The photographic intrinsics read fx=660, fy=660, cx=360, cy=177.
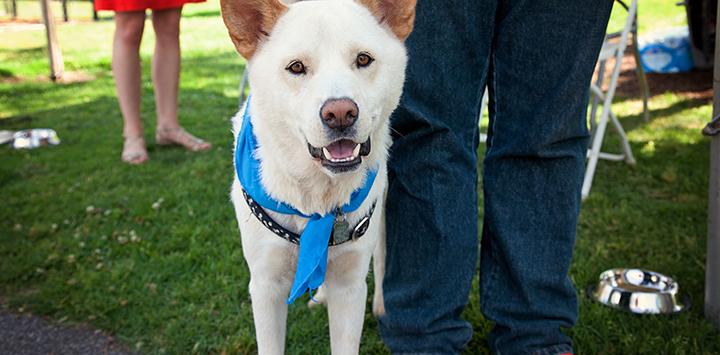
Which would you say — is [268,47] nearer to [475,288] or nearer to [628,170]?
[475,288]

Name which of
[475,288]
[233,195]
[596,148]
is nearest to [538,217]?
[475,288]

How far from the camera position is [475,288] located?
3.10 m

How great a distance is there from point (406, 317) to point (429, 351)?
142mm

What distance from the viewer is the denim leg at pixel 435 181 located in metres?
2.12

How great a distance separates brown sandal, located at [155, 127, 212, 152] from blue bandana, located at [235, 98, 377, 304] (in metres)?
3.30

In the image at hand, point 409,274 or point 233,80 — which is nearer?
point 409,274

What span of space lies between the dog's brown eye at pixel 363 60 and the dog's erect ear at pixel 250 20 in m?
0.28

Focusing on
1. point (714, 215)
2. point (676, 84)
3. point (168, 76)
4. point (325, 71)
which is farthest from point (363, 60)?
point (676, 84)

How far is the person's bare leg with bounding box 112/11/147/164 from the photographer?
4691 mm

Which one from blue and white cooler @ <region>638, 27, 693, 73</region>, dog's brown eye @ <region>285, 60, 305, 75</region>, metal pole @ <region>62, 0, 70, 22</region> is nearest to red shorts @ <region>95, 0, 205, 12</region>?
dog's brown eye @ <region>285, 60, 305, 75</region>

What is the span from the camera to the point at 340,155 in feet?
6.02

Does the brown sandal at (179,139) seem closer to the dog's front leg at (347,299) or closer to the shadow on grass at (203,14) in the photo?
the dog's front leg at (347,299)

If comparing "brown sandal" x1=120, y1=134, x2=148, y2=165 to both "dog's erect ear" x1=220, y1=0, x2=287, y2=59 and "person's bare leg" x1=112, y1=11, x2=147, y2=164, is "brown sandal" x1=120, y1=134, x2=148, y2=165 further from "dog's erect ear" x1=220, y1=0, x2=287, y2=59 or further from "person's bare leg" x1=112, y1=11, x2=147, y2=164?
"dog's erect ear" x1=220, y1=0, x2=287, y2=59

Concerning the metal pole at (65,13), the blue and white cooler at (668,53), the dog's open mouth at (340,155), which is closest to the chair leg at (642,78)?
the blue and white cooler at (668,53)
